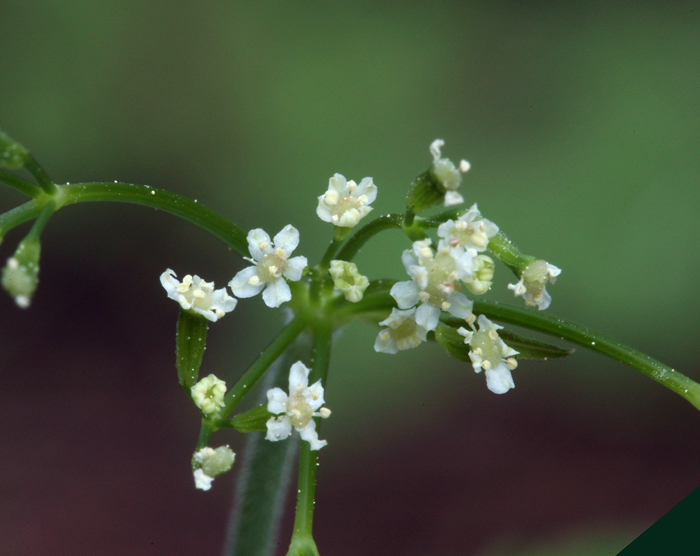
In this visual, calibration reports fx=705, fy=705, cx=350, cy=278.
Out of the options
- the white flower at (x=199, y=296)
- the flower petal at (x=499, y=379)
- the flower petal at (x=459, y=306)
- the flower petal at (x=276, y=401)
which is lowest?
the flower petal at (x=276, y=401)

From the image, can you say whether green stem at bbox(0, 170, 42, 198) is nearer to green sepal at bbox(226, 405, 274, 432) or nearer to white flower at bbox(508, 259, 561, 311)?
green sepal at bbox(226, 405, 274, 432)

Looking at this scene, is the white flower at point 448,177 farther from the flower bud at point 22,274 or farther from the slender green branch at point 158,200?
the flower bud at point 22,274

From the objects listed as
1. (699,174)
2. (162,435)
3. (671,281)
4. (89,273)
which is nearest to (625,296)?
(671,281)

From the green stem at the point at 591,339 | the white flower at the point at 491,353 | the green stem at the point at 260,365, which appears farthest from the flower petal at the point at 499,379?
the green stem at the point at 260,365

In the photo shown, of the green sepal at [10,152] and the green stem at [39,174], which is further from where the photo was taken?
the green stem at [39,174]

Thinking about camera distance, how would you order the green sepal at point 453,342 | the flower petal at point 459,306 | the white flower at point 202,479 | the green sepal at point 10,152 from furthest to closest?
the green sepal at point 453,342, the flower petal at point 459,306, the white flower at point 202,479, the green sepal at point 10,152
